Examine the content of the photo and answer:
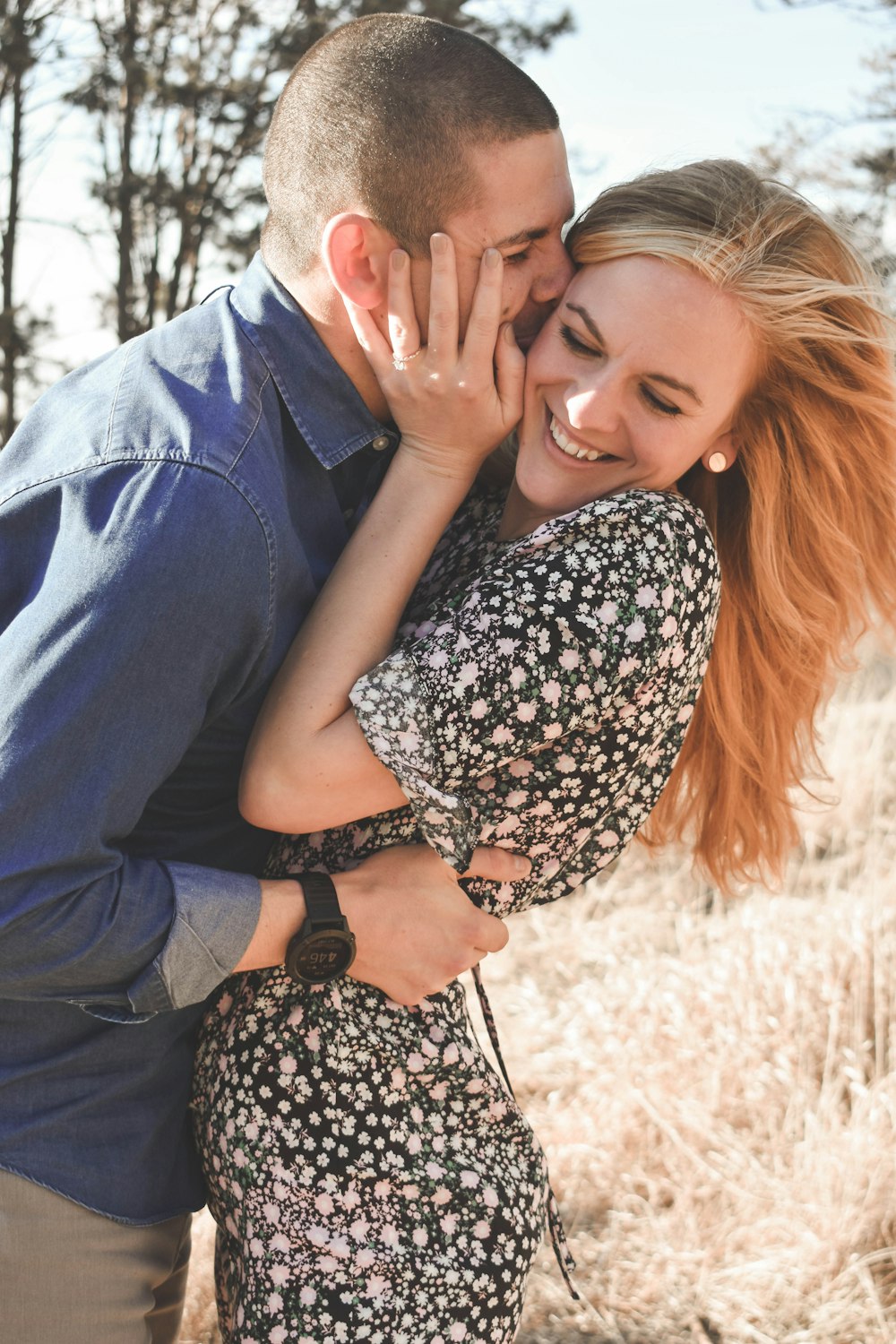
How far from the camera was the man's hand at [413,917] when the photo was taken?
6.33ft

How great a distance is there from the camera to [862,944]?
13.8 ft

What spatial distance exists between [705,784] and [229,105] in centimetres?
577

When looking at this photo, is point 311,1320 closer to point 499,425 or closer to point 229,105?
point 499,425

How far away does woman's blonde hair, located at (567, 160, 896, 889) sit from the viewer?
2.16m

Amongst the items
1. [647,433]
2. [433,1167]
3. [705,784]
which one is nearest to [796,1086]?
[705,784]

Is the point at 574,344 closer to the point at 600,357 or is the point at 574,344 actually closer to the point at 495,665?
the point at 600,357

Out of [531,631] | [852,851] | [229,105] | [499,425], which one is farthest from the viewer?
[229,105]

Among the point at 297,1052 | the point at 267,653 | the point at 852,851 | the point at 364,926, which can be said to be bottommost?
the point at 852,851

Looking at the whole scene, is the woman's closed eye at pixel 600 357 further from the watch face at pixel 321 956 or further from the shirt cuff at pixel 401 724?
the watch face at pixel 321 956

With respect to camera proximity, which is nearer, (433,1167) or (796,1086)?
(433,1167)

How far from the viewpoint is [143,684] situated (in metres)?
1.63

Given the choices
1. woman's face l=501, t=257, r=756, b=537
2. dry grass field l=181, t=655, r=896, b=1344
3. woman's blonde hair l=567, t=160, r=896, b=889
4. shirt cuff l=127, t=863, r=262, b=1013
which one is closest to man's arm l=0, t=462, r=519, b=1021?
shirt cuff l=127, t=863, r=262, b=1013

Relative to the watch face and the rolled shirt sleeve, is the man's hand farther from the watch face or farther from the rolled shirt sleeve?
the rolled shirt sleeve

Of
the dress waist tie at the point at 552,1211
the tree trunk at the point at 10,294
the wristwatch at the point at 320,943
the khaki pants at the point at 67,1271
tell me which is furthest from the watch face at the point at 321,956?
the tree trunk at the point at 10,294
